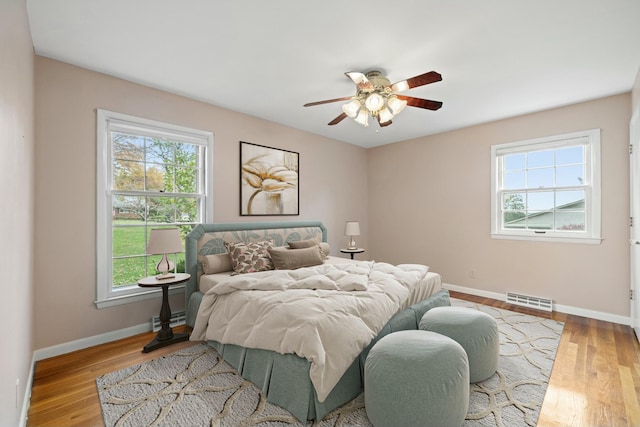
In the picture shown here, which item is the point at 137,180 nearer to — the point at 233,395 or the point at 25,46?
the point at 25,46

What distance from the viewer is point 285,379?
1.83 metres

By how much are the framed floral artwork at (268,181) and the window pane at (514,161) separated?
10.6 feet

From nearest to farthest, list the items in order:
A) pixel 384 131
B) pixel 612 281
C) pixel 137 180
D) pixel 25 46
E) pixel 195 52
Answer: pixel 25 46
pixel 195 52
pixel 137 180
pixel 612 281
pixel 384 131

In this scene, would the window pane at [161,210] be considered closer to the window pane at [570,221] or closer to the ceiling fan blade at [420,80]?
the ceiling fan blade at [420,80]

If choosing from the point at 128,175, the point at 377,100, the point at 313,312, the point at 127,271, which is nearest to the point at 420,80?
the point at 377,100

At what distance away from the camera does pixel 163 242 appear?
2.74 m

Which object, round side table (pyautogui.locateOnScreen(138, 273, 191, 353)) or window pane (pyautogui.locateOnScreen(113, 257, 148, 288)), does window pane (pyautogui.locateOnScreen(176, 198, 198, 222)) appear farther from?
round side table (pyautogui.locateOnScreen(138, 273, 191, 353))

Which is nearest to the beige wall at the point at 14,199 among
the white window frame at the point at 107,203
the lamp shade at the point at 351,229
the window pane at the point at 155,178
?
the white window frame at the point at 107,203

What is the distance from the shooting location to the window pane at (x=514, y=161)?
4.14 m

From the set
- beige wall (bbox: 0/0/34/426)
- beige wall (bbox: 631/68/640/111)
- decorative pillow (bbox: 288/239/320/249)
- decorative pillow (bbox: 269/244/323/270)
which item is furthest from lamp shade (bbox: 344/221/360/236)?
beige wall (bbox: 0/0/34/426)

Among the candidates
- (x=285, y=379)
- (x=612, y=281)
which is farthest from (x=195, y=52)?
(x=612, y=281)

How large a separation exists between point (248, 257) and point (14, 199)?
1966mm

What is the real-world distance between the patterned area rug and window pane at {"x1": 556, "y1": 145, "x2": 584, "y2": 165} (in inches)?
99.3

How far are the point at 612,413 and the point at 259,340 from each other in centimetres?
237
